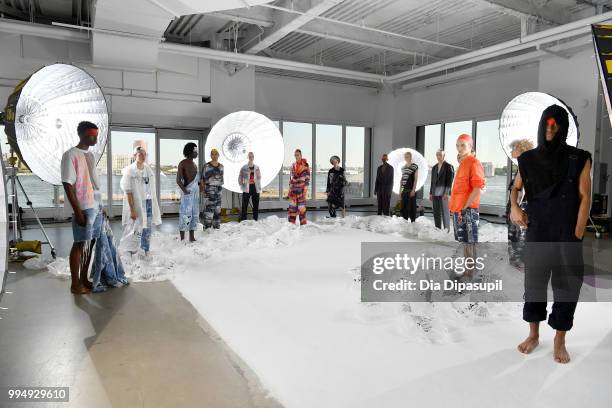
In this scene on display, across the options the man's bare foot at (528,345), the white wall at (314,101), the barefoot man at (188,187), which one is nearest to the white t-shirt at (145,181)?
the barefoot man at (188,187)

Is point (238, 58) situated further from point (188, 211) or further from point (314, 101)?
point (188, 211)

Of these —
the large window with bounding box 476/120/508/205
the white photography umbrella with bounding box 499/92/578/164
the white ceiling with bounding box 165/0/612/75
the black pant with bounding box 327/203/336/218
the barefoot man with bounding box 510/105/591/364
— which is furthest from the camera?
the large window with bounding box 476/120/508/205

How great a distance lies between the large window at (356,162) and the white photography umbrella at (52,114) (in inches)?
343

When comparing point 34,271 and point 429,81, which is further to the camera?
point 429,81

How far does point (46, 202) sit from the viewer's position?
341 inches

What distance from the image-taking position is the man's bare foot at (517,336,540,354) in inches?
91.3

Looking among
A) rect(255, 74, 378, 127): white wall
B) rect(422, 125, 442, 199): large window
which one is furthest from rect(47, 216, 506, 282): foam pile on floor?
rect(422, 125, 442, 199): large window

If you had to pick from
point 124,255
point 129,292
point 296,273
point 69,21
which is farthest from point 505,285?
point 69,21

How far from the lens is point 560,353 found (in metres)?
2.22

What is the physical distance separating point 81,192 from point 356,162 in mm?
9600

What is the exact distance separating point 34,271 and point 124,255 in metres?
0.80

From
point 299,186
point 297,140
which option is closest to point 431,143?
point 297,140

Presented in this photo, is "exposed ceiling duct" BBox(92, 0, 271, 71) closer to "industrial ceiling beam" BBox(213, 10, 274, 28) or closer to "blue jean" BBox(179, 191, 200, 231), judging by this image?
"industrial ceiling beam" BBox(213, 10, 274, 28)

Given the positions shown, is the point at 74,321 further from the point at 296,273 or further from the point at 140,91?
the point at 140,91
